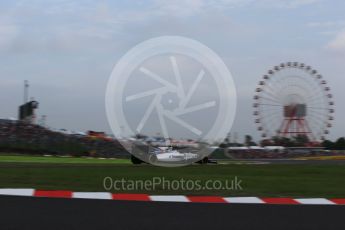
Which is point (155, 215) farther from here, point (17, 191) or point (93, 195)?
point (17, 191)

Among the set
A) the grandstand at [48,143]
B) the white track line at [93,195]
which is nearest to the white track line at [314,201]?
the white track line at [93,195]

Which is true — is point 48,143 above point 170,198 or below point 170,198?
above

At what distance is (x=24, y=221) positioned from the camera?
6156mm

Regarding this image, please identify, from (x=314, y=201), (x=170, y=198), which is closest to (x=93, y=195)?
(x=170, y=198)

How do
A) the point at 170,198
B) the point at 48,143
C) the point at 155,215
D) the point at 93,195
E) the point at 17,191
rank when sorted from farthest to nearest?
the point at 48,143, the point at 17,191, the point at 93,195, the point at 170,198, the point at 155,215

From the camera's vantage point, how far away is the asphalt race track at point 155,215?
6.14m

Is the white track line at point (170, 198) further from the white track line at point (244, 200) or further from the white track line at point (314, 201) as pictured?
the white track line at point (314, 201)

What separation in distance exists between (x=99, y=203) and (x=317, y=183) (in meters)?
5.70

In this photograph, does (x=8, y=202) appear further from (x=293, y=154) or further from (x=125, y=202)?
(x=293, y=154)

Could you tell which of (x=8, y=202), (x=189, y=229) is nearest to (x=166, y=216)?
(x=189, y=229)

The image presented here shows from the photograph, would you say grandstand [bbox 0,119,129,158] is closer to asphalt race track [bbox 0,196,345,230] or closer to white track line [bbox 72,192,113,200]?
white track line [bbox 72,192,113,200]

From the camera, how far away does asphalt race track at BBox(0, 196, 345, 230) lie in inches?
242

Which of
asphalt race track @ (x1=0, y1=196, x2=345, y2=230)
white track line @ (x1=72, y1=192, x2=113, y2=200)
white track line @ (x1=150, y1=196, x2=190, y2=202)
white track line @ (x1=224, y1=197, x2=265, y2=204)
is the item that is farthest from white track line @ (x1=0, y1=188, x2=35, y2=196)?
white track line @ (x1=224, y1=197, x2=265, y2=204)

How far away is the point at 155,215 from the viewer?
6770 millimetres
